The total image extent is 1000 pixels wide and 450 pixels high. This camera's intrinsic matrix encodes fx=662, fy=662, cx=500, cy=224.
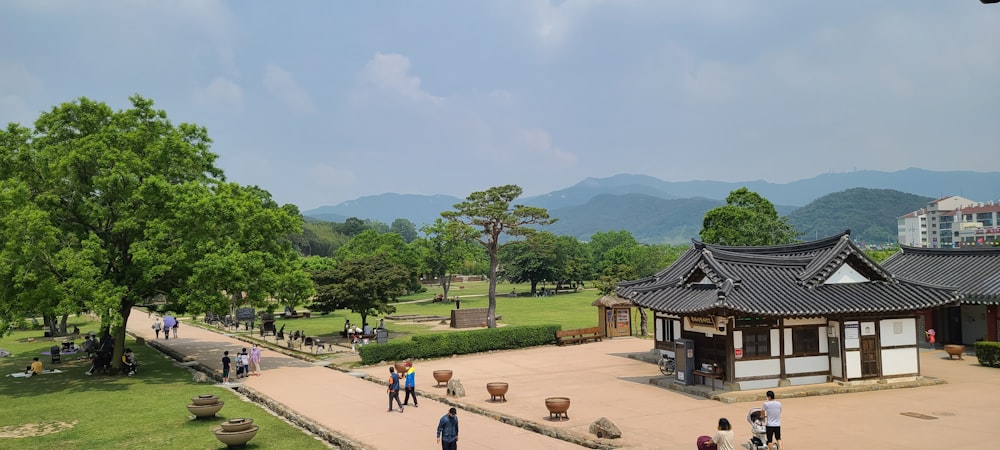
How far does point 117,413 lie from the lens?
884 inches

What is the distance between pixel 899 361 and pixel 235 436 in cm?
2470

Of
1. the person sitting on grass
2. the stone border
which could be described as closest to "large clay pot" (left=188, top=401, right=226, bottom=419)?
the stone border

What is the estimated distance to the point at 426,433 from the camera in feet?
63.0

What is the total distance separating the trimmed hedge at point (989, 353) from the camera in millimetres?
29562

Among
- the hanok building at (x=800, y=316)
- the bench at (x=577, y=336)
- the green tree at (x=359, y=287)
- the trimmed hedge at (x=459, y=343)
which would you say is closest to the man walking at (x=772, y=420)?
the hanok building at (x=800, y=316)

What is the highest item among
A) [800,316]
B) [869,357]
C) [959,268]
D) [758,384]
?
[959,268]

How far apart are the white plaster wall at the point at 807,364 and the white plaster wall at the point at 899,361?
236 centimetres

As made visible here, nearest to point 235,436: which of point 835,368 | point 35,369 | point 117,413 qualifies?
point 117,413

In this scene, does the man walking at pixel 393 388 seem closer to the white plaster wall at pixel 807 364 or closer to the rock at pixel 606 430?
the rock at pixel 606 430

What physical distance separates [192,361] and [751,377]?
90.7 feet

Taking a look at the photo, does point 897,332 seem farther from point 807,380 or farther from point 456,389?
point 456,389

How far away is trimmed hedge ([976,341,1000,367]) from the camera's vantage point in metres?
29.6

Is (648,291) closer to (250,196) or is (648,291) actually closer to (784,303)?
(784,303)

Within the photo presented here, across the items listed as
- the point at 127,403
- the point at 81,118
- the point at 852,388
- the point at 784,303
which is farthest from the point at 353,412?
the point at 81,118
